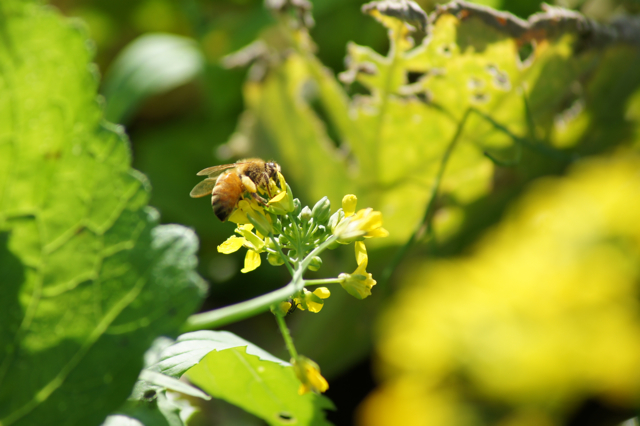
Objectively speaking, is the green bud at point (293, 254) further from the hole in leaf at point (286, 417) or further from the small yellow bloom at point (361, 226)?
the hole in leaf at point (286, 417)

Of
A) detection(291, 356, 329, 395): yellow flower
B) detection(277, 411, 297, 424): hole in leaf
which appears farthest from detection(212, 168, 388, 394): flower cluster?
detection(277, 411, 297, 424): hole in leaf

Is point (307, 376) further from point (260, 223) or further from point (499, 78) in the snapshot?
point (499, 78)

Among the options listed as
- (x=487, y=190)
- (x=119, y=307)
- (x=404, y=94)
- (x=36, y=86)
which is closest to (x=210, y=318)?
(x=119, y=307)

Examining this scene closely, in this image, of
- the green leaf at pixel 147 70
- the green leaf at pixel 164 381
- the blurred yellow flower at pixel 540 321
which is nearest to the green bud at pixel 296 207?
the green leaf at pixel 164 381

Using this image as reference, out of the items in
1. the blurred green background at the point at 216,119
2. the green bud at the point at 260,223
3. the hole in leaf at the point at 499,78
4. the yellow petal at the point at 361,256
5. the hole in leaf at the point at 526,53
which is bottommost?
the blurred green background at the point at 216,119

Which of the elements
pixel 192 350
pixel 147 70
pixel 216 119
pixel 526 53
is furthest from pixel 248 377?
pixel 147 70

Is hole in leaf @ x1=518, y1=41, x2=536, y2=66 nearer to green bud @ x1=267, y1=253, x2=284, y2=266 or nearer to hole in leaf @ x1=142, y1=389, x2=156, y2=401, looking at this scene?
green bud @ x1=267, y1=253, x2=284, y2=266

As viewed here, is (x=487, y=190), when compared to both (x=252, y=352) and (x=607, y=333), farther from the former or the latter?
(x=252, y=352)
